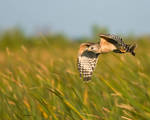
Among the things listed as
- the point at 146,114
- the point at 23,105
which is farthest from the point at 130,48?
the point at 23,105

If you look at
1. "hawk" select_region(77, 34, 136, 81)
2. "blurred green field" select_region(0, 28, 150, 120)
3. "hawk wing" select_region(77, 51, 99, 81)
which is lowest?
"blurred green field" select_region(0, 28, 150, 120)

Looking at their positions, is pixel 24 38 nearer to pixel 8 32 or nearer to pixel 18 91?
pixel 8 32

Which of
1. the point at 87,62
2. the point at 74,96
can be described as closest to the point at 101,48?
the point at 87,62

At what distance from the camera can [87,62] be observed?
0.90 meters

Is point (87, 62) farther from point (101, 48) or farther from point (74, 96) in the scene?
point (74, 96)

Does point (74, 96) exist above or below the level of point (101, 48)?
below

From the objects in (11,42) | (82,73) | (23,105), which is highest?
(82,73)

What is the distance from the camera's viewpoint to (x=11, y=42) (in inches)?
424

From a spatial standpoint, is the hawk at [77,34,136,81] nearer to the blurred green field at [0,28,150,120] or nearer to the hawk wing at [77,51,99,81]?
the hawk wing at [77,51,99,81]

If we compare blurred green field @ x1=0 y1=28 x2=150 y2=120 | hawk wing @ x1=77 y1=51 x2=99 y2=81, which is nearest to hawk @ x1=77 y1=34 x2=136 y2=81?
hawk wing @ x1=77 y1=51 x2=99 y2=81

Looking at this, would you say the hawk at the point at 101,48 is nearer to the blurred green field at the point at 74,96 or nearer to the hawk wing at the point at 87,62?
the hawk wing at the point at 87,62

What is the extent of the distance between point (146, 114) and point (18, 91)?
1.02m

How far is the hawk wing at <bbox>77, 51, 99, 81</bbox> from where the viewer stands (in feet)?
2.84

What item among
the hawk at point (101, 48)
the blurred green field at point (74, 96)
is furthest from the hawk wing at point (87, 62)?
the blurred green field at point (74, 96)
